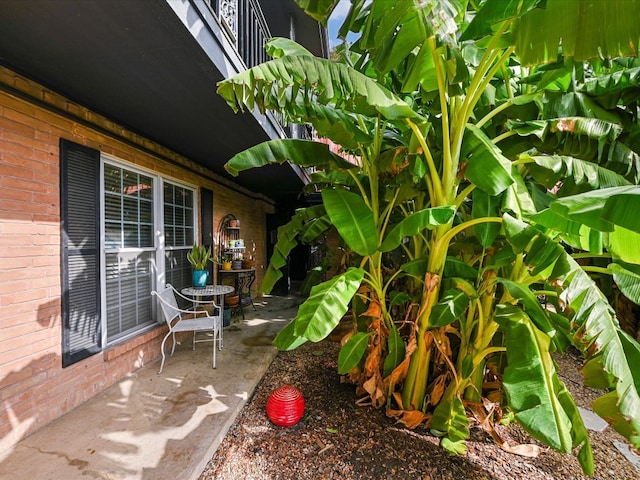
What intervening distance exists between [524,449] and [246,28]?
4686 mm

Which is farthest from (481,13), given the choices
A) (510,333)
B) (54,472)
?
(54,472)

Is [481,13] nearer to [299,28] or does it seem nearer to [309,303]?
[309,303]

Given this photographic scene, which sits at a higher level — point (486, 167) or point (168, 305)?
point (486, 167)

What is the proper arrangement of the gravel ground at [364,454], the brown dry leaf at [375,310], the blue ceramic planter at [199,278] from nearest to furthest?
the gravel ground at [364,454] < the brown dry leaf at [375,310] < the blue ceramic planter at [199,278]

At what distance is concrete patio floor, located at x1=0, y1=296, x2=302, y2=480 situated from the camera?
1.75 meters

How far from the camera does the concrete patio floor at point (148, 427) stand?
1750 mm

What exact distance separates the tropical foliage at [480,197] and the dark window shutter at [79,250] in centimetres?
151

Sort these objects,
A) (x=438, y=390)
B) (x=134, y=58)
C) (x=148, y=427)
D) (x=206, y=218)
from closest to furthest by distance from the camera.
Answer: (x=134, y=58) < (x=148, y=427) < (x=438, y=390) < (x=206, y=218)

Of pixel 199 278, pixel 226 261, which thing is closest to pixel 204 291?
pixel 199 278

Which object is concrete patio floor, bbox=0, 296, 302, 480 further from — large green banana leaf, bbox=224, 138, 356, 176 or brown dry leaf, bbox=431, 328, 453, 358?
large green banana leaf, bbox=224, 138, 356, 176

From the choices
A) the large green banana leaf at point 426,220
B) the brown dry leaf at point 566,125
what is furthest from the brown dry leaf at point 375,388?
the brown dry leaf at point 566,125

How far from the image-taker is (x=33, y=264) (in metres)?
2.09

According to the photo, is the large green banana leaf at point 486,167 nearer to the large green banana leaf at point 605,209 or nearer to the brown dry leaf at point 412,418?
the large green banana leaf at point 605,209

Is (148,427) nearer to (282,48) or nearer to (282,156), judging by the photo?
(282,156)
